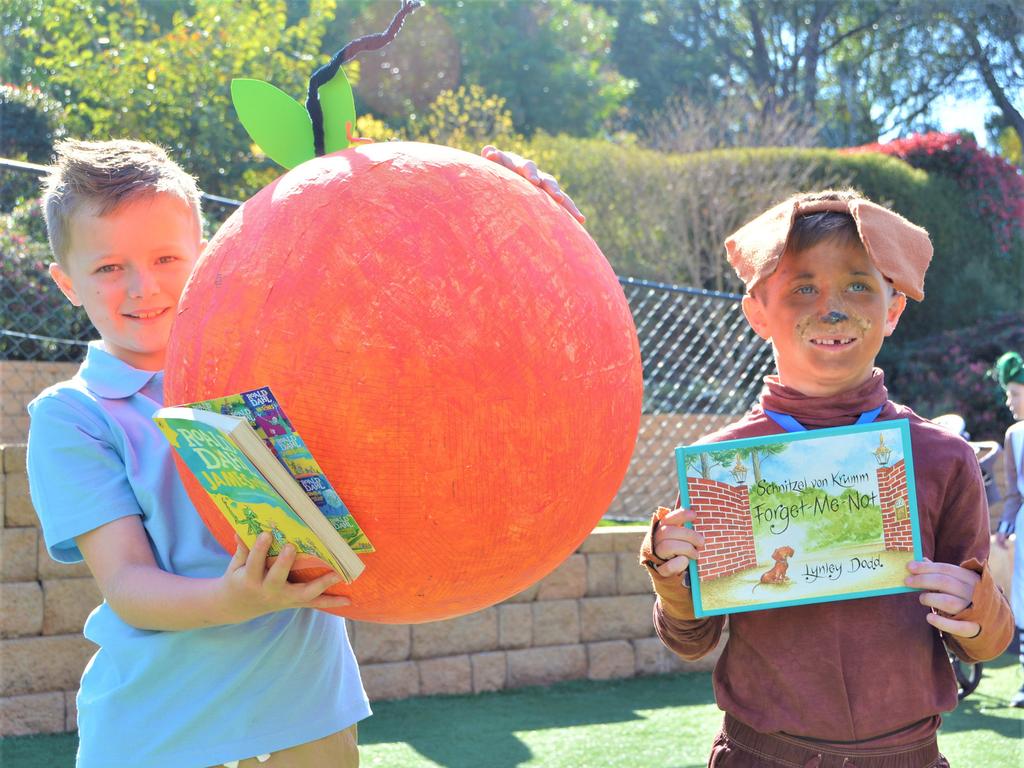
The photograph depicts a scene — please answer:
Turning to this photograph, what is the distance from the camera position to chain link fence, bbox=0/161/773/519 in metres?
7.48

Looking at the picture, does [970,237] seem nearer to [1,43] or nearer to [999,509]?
[999,509]

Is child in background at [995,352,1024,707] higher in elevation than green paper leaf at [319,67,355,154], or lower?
lower

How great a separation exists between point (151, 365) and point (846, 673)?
1.61 meters

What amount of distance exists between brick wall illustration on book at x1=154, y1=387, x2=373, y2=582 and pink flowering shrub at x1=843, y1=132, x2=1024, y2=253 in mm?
14630

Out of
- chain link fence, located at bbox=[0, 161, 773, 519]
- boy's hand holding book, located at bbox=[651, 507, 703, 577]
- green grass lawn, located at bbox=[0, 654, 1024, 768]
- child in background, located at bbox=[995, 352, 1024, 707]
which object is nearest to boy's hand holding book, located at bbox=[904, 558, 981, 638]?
boy's hand holding book, located at bbox=[651, 507, 703, 577]

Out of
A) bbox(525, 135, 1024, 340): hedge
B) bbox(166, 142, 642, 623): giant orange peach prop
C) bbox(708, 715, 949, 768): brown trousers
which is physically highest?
bbox(525, 135, 1024, 340): hedge

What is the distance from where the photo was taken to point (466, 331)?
5.52ft

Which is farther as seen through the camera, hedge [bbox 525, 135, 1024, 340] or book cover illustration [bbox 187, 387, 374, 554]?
hedge [bbox 525, 135, 1024, 340]

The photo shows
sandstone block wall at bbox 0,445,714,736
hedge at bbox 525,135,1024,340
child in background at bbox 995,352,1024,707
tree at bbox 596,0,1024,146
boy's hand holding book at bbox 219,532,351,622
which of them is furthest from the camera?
tree at bbox 596,0,1024,146

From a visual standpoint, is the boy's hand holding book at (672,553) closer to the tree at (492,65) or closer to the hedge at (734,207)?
the hedge at (734,207)

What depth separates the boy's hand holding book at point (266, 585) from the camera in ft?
5.71

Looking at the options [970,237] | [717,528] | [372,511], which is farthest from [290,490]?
[970,237]

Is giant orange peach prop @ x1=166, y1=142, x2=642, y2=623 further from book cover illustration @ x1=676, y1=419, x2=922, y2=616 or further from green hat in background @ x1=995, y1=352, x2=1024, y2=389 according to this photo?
green hat in background @ x1=995, y1=352, x2=1024, y2=389

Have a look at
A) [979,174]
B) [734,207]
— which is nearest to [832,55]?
[979,174]
